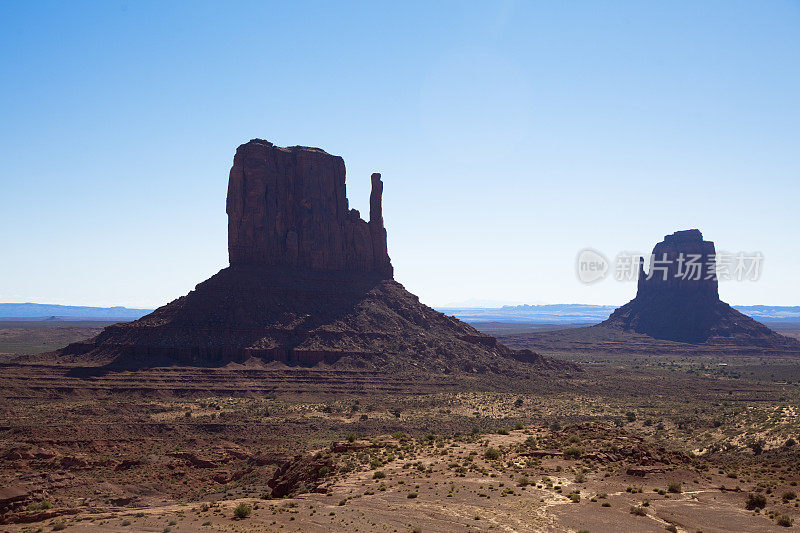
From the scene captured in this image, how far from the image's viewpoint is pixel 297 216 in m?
109

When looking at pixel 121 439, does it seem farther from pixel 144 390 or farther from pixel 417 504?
pixel 417 504

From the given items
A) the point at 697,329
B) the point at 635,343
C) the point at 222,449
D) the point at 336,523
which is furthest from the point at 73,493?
the point at 697,329

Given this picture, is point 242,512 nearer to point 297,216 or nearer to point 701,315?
point 297,216

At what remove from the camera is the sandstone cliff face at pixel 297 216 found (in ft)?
347

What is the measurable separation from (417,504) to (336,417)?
133 feet

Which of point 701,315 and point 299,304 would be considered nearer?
point 299,304

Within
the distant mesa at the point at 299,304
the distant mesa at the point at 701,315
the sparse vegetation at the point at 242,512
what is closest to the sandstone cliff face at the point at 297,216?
the distant mesa at the point at 299,304

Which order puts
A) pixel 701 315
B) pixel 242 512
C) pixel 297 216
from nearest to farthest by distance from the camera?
pixel 242 512 < pixel 297 216 < pixel 701 315

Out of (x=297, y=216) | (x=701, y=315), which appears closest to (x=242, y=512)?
(x=297, y=216)

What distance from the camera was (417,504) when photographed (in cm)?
3056

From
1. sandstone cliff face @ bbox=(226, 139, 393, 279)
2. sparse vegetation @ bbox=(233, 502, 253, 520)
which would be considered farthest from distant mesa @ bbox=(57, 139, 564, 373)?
sparse vegetation @ bbox=(233, 502, 253, 520)

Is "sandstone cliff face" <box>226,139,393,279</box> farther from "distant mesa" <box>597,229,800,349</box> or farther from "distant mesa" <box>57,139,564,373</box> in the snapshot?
"distant mesa" <box>597,229,800,349</box>

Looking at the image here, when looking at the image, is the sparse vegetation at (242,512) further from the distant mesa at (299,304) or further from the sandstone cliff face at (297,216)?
the sandstone cliff face at (297,216)

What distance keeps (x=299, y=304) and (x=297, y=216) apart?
16.3 meters
